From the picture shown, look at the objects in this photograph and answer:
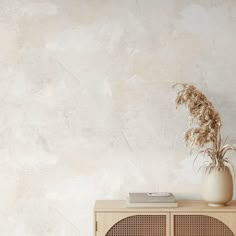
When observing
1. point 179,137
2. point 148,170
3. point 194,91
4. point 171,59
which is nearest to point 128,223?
point 148,170

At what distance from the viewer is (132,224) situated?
9.31 ft

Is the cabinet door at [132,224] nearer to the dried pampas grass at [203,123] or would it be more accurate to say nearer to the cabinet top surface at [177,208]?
the cabinet top surface at [177,208]

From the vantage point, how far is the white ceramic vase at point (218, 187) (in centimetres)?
283

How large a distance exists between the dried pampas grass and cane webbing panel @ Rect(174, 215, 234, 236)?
30 centimetres

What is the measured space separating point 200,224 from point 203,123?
1.89 ft

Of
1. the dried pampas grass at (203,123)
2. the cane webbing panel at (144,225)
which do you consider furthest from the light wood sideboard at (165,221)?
the dried pampas grass at (203,123)

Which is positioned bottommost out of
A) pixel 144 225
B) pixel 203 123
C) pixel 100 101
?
pixel 144 225

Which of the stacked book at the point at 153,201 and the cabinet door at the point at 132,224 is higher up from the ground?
the stacked book at the point at 153,201

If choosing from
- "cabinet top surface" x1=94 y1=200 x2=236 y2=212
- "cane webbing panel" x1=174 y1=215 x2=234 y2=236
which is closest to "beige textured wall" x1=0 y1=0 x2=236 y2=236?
"cabinet top surface" x1=94 y1=200 x2=236 y2=212

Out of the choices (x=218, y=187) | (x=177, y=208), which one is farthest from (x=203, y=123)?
(x=177, y=208)

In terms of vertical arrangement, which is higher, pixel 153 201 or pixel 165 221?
pixel 153 201

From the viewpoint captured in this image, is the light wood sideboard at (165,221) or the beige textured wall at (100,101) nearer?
the light wood sideboard at (165,221)

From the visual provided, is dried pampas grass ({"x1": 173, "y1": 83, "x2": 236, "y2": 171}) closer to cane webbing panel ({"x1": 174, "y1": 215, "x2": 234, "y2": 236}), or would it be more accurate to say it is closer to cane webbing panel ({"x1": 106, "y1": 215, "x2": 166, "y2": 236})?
cane webbing panel ({"x1": 174, "y1": 215, "x2": 234, "y2": 236})

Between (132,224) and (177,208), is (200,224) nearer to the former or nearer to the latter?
(177,208)
